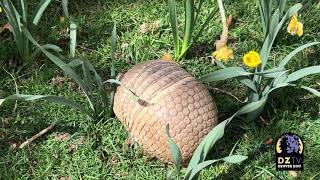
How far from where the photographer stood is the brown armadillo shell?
214cm

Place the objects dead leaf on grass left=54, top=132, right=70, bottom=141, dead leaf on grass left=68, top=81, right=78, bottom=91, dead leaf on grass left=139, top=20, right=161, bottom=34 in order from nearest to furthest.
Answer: dead leaf on grass left=54, top=132, right=70, bottom=141 < dead leaf on grass left=68, top=81, right=78, bottom=91 < dead leaf on grass left=139, top=20, right=161, bottom=34

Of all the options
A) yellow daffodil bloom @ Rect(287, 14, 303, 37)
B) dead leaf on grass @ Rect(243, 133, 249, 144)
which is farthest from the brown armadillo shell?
yellow daffodil bloom @ Rect(287, 14, 303, 37)

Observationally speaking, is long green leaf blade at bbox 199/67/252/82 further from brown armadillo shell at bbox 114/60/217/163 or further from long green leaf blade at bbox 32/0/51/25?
long green leaf blade at bbox 32/0/51/25

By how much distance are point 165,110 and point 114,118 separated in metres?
0.40

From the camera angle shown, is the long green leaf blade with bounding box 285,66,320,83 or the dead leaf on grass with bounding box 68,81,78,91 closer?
the long green leaf blade with bounding box 285,66,320,83

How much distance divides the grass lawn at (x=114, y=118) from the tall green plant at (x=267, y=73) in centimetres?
16

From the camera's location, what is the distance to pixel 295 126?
244cm

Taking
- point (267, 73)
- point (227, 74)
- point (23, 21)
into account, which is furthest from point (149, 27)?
point (267, 73)

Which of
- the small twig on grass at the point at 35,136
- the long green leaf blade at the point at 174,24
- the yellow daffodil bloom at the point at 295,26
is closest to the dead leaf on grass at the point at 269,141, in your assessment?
the yellow daffodil bloom at the point at 295,26

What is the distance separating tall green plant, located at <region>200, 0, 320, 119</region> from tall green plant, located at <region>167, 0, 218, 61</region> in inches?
11.0

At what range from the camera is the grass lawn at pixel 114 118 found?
2299mm

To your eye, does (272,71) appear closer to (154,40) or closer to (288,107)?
(288,107)

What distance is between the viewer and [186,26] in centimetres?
252

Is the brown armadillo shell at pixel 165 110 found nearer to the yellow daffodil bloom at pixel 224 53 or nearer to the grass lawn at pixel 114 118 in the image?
the grass lawn at pixel 114 118
